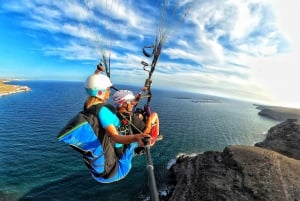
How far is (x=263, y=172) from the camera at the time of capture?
32.6m

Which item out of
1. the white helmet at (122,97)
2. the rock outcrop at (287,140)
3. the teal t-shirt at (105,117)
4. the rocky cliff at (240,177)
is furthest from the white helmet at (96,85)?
the rock outcrop at (287,140)

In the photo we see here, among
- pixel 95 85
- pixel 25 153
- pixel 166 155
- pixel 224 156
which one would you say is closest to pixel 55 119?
pixel 25 153

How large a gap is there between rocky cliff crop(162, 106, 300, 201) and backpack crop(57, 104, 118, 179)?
91.3ft

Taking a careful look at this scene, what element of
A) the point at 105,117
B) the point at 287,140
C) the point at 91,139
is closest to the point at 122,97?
the point at 91,139

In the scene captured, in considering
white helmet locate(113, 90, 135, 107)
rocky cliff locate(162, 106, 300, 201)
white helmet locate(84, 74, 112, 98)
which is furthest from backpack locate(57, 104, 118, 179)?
rocky cliff locate(162, 106, 300, 201)

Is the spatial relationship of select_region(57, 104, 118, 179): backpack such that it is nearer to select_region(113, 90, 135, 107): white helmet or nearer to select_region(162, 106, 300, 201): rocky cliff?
select_region(113, 90, 135, 107): white helmet

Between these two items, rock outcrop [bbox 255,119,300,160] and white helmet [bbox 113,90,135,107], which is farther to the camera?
rock outcrop [bbox 255,119,300,160]

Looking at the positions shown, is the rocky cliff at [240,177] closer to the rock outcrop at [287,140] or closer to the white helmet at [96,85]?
the rock outcrop at [287,140]

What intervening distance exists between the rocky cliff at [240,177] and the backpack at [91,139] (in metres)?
27.8

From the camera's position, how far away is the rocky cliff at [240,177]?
96.2 ft

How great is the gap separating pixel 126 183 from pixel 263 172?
24298 millimetres

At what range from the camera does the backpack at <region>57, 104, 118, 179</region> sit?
17.4 feet

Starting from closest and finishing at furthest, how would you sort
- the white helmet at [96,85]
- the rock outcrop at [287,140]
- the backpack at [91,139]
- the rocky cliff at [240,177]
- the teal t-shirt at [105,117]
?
the teal t-shirt at [105,117] < the backpack at [91,139] < the white helmet at [96,85] < the rocky cliff at [240,177] < the rock outcrop at [287,140]

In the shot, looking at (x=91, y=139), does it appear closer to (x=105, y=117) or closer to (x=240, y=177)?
(x=105, y=117)
